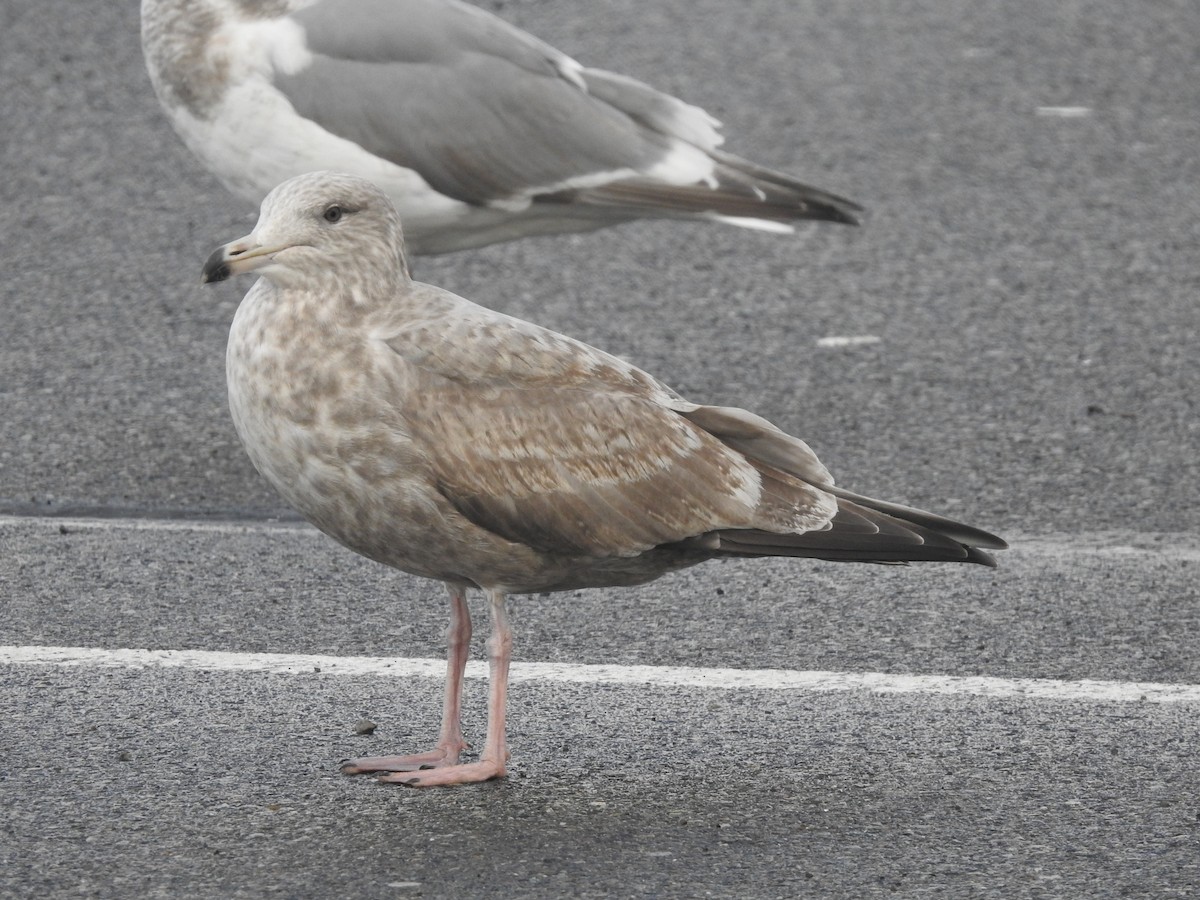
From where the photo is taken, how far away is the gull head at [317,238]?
382 cm

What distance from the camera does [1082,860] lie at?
3.62 metres

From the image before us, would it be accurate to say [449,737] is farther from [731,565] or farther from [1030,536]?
[1030,536]

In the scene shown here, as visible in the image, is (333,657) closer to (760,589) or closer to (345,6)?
(760,589)

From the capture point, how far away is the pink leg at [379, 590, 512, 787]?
12.7 feet

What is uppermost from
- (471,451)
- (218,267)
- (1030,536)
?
(218,267)

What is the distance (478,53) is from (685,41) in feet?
15.7

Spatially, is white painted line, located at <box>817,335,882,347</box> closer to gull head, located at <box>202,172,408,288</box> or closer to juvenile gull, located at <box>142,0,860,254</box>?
juvenile gull, located at <box>142,0,860,254</box>

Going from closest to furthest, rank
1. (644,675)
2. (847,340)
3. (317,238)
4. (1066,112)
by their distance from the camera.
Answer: (317,238) < (644,675) < (847,340) < (1066,112)

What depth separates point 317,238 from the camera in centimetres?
386

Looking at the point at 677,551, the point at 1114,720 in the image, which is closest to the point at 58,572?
the point at 677,551

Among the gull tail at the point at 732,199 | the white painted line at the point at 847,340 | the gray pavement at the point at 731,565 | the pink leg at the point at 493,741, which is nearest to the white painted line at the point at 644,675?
the gray pavement at the point at 731,565

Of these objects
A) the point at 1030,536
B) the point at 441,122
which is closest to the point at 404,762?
the point at 1030,536

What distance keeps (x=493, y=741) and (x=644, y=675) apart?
751 millimetres

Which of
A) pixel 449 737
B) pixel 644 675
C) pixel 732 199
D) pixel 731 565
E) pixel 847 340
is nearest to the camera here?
pixel 449 737
